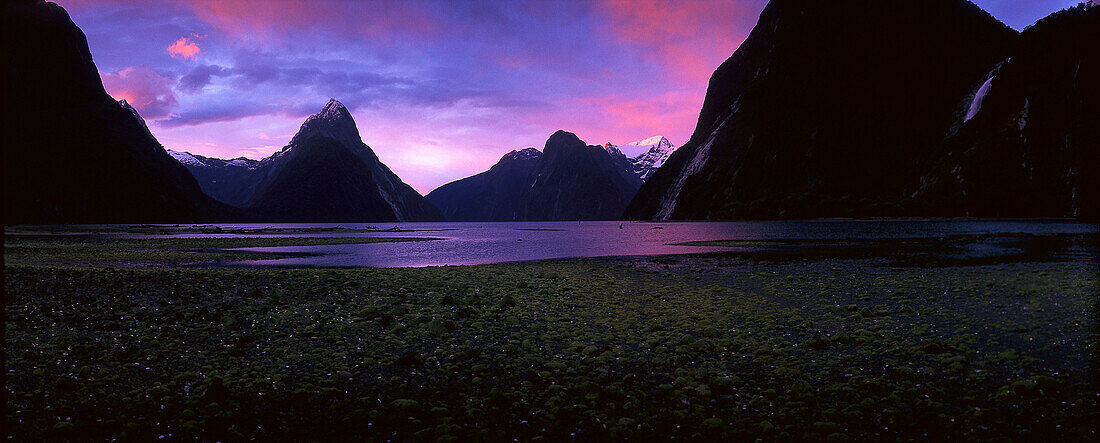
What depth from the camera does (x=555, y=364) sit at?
425 inches

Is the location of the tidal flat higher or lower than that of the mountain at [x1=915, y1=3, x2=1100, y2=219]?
lower

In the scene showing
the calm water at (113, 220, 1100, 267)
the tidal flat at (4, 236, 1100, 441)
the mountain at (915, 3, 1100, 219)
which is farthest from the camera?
the mountain at (915, 3, 1100, 219)

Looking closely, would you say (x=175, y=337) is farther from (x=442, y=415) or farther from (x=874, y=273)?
(x=874, y=273)

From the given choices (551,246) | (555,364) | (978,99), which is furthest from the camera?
(978,99)

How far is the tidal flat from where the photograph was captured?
25.7 feet

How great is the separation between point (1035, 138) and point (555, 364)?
597 feet

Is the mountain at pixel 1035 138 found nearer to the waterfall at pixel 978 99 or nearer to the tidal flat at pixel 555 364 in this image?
the waterfall at pixel 978 99

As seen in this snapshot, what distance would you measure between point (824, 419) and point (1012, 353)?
601 cm

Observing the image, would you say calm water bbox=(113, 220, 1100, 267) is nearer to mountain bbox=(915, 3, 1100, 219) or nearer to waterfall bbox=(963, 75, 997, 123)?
mountain bbox=(915, 3, 1100, 219)

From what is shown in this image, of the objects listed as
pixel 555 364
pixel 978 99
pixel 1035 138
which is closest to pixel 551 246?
pixel 555 364

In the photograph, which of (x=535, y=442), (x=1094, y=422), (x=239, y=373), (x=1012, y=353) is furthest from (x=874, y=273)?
(x=239, y=373)

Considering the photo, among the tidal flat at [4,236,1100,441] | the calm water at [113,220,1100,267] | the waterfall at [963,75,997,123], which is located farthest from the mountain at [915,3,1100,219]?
the tidal flat at [4,236,1100,441]

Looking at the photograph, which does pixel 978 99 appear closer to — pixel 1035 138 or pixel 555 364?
pixel 1035 138

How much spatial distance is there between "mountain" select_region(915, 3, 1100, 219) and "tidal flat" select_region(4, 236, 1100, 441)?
149052mm
